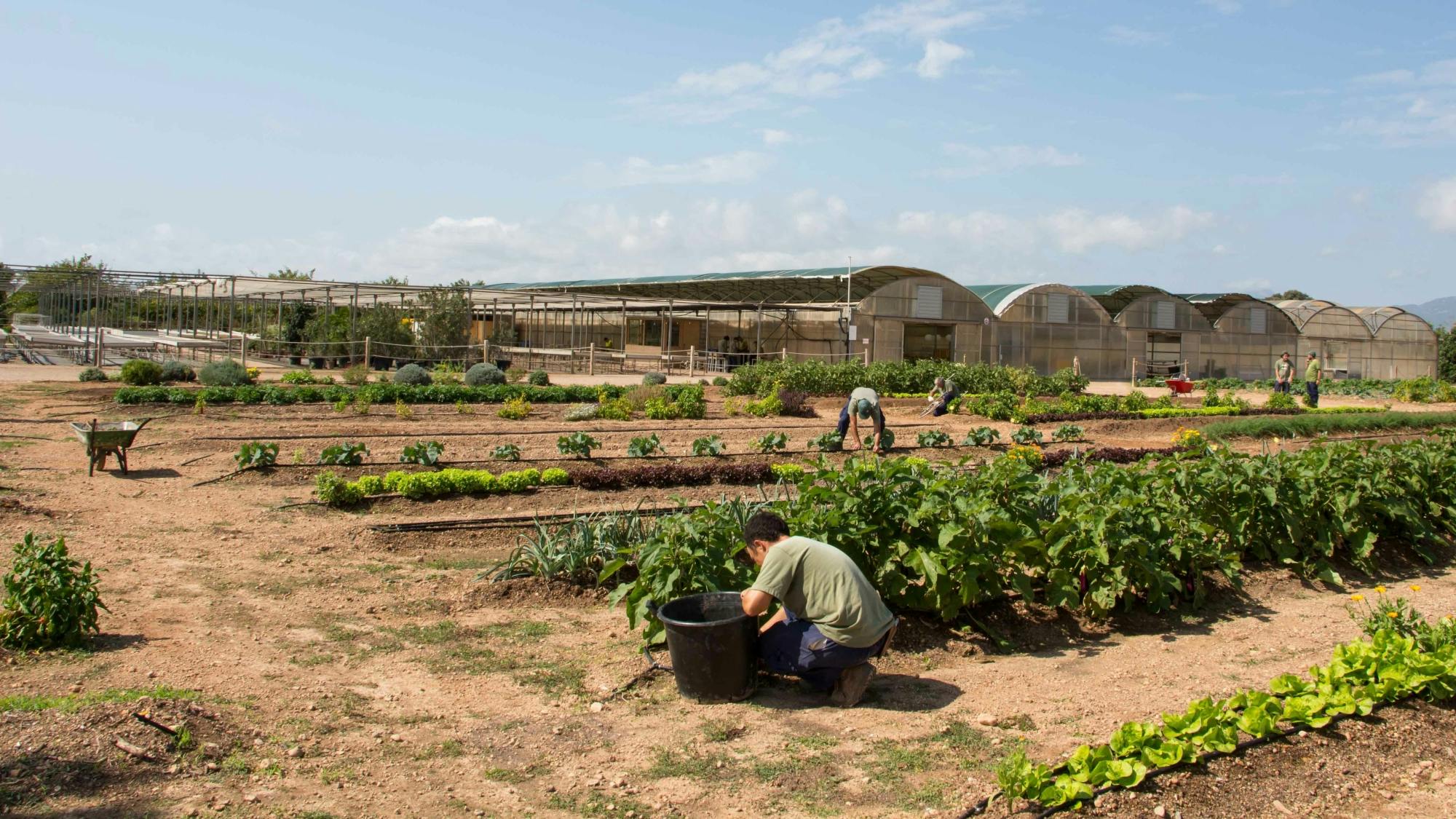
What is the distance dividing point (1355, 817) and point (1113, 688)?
155 cm

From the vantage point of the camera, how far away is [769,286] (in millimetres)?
38062

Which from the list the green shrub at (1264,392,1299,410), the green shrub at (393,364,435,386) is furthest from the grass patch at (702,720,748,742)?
the green shrub at (1264,392,1299,410)

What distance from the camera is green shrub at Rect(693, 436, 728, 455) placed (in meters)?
13.2

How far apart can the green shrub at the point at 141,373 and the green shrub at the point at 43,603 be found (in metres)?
18.3

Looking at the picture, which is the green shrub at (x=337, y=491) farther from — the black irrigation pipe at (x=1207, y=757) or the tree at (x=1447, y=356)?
the tree at (x=1447, y=356)

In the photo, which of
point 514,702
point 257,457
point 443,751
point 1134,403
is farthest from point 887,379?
point 443,751

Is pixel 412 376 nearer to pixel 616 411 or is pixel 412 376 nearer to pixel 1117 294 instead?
pixel 616 411

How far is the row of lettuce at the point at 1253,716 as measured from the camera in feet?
13.1

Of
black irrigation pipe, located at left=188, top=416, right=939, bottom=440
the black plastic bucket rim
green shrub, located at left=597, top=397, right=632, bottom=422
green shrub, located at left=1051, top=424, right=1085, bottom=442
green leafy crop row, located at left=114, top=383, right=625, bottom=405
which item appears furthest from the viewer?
green shrub, located at left=597, top=397, right=632, bottom=422

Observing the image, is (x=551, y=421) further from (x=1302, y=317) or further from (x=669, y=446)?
(x=1302, y=317)

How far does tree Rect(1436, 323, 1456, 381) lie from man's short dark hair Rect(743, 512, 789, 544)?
53053mm

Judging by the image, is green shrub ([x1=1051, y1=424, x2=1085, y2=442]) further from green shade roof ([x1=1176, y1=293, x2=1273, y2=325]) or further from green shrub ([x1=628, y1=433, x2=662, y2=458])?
green shade roof ([x1=1176, y1=293, x2=1273, y2=325])

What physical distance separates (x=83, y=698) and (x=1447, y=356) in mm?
56877

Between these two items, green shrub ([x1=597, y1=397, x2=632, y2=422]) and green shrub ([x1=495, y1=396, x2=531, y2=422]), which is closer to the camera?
green shrub ([x1=495, y1=396, x2=531, y2=422])
